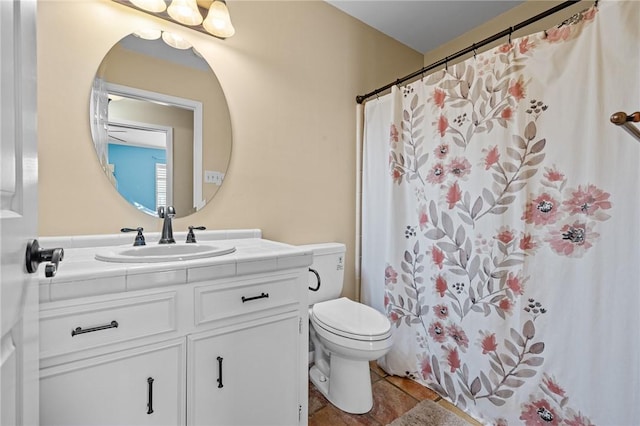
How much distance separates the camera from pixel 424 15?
2111 millimetres

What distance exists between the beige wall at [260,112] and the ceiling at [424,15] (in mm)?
79

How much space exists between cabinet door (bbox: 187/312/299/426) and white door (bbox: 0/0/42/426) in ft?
1.50

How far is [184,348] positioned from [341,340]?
0.75 metres

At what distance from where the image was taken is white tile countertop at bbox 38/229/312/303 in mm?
795

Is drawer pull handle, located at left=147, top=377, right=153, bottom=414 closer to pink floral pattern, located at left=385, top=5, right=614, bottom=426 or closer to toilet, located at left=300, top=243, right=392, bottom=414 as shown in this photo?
toilet, located at left=300, top=243, right=392, bottom=414

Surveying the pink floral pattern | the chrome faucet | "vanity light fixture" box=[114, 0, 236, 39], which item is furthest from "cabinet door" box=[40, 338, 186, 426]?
"vanity light fixture" box=[114, 0, 236, 39]

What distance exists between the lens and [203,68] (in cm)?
155

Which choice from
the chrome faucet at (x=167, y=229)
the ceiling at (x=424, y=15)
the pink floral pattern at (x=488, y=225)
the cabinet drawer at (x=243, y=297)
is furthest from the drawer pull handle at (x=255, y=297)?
the ceiling at (x=424, y=15)

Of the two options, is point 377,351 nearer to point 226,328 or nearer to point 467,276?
point 467,276

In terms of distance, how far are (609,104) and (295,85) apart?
1.49m

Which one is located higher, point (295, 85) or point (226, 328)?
point (295, 85)

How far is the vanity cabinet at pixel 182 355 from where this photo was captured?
31.7 inches

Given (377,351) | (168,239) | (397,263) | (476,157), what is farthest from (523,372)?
(168,239)

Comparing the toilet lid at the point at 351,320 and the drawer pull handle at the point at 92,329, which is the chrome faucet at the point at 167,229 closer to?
the drawer pull handle at the point at 92,329
